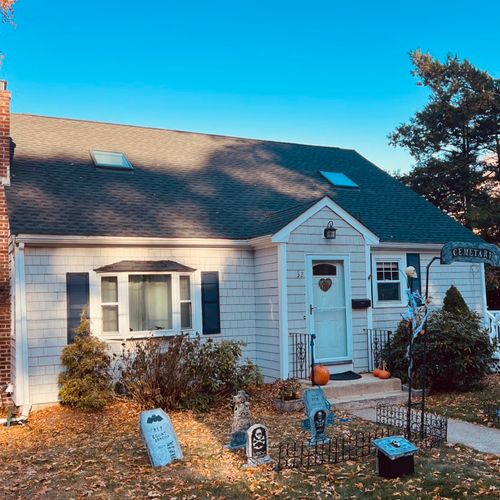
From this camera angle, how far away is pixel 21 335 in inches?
349

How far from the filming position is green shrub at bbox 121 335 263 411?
852 centimetres

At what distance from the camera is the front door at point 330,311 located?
10.6 meters

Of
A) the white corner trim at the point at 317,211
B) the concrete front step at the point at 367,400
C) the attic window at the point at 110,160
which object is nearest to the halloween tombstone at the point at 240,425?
the concrete front step at the point at 367,400

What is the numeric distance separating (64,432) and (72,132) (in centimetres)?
873

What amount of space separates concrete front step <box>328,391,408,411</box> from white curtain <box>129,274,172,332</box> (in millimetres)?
3546

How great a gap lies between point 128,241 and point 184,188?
3.01 m

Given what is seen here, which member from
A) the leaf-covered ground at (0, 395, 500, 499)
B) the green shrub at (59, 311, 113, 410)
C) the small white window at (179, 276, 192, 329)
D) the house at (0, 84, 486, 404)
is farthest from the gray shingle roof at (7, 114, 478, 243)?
the leaf-covered ground at (0, 395, 500, 499)

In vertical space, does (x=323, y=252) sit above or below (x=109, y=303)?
above

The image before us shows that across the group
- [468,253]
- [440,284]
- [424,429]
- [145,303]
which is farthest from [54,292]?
[440,284]

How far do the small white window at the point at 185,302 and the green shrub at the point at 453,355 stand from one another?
14.1 ft

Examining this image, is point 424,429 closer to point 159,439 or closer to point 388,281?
point 159,439

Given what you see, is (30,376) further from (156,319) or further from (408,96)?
(408,96)

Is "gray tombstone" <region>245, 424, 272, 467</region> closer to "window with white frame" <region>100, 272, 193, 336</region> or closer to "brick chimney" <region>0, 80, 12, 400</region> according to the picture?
"window with white frame" <region>100, 272, 193, 336</region>

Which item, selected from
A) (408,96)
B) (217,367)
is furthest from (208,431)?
(408,96)
